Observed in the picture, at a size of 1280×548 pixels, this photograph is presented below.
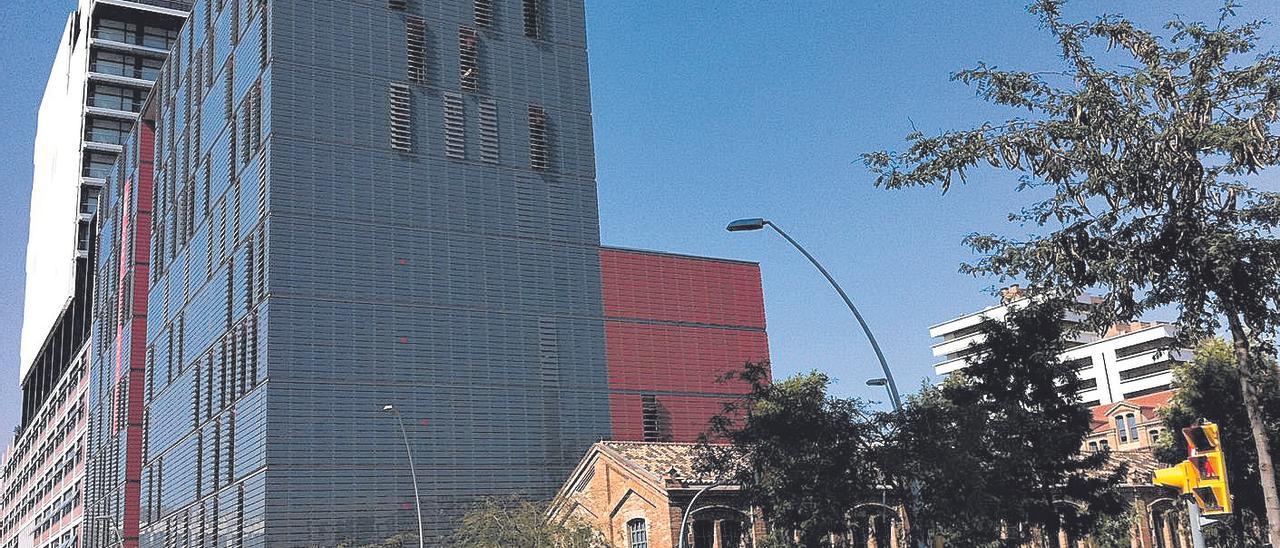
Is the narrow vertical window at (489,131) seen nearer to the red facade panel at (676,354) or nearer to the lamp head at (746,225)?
the red facade panel at (676,354)

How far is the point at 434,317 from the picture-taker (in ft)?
196

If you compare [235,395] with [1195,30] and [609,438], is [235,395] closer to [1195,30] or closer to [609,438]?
[609,438]

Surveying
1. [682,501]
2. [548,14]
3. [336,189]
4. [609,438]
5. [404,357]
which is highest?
[548,14]

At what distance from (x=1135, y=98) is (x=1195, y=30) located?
1.62 m

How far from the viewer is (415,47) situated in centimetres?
6397

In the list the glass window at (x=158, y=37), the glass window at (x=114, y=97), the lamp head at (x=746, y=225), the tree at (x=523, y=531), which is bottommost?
the tree at (x=523, y=531)

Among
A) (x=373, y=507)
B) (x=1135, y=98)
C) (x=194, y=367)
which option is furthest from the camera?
(x=194, y=367)

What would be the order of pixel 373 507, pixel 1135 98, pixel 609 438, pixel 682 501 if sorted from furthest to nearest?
pixel 609 438, pixel 373 507, pixel 682 501, pixel 1135 98

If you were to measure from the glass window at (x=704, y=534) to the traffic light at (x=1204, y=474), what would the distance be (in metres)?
36.6

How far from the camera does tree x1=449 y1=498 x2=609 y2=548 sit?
45875 mm

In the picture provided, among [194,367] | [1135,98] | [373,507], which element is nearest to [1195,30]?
[1135,98]

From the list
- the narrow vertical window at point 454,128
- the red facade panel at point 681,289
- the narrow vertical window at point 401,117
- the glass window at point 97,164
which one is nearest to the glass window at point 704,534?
the red facade panel at point 681,289

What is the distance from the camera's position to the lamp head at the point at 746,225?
26.7m

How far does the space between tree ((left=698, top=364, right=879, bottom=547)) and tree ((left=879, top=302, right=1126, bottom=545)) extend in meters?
1.77
